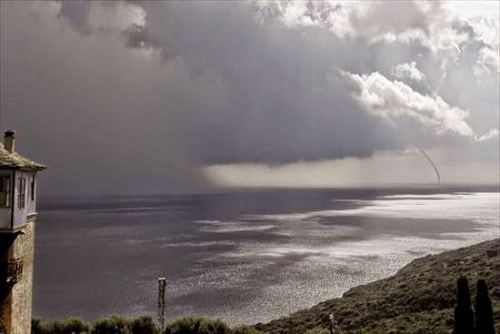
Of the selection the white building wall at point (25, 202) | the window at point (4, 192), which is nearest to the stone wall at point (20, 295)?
the white building wall at point (25, 202)

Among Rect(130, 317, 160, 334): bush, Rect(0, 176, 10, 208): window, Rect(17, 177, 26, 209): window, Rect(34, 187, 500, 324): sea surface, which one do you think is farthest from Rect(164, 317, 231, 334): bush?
Rect(34, 187, 500, 324): sea surface

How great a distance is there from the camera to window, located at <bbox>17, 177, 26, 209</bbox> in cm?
2018

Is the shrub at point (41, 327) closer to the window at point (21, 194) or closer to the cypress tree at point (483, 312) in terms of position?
the window at point (21, 194)

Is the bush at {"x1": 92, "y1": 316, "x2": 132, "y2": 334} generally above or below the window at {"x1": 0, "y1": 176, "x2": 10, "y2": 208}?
below

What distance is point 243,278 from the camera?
279 feet

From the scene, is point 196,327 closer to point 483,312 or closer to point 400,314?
point 400,314

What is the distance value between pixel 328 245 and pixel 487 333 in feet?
349

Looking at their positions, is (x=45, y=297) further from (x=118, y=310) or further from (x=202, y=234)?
(x=202, y=234)

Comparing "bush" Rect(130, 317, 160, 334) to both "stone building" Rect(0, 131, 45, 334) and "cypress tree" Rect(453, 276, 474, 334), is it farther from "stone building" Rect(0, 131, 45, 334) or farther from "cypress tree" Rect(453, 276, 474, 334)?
"cypress tree" Rect(453, 276, 474, 334)

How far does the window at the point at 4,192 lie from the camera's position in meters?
19.2

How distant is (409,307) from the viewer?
3716 centimetres

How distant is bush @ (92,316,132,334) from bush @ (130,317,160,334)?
306 mm

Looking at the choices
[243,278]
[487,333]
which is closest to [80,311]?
[243,278]

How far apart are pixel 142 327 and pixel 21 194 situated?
13316 millimetres
